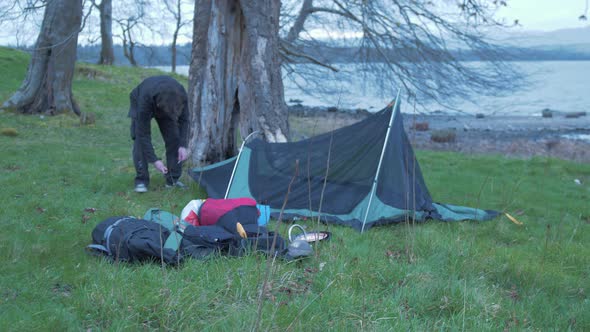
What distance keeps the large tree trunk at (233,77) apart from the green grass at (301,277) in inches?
48.6

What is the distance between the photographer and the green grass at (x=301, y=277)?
10.2 ft

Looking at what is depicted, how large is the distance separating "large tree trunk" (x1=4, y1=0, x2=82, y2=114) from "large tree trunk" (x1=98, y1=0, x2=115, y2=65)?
11.8m

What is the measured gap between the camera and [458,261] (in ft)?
14.1

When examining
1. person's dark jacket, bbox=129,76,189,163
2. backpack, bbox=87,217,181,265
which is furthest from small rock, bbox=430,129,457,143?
backpack, bbox=87,217,181,265

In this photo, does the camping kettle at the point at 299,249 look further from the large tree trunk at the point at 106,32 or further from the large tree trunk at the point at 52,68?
the large tree trunk at the point at 106,32

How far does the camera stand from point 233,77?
772 cm

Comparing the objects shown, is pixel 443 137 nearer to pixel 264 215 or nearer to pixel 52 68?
pixel 52 68

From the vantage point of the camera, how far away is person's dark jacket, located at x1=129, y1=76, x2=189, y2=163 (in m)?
5.93

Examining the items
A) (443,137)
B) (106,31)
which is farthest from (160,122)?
(106,31)

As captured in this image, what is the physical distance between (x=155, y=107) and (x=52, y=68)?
7990 millimetres

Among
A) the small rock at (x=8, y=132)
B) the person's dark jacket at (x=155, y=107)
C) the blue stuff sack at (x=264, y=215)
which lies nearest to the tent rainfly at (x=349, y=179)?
the blue stuff sack at (x=264, y=215)

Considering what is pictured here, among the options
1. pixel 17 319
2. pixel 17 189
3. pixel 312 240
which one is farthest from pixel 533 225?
pixel 17 189

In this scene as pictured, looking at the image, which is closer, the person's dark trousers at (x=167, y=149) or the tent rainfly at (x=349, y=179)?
the tent rainfly at (x=349, y=179)

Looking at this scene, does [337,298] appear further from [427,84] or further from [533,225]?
[427,84]
